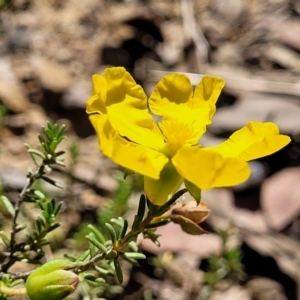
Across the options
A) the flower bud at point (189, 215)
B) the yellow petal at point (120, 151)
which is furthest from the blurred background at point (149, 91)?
the yellow petal at point (120, 151)

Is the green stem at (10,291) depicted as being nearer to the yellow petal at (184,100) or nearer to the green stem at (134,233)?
the green stem at (134,233)

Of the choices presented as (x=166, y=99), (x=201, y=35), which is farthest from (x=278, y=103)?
(x=166, y=99)

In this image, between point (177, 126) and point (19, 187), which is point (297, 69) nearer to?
point (19, 187)

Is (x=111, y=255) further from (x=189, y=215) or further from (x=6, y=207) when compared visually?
(x=6, y=207)

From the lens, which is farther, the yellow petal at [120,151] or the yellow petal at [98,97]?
the yellow petal at [98,97]

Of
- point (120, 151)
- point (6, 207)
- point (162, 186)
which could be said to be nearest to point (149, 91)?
point (6, 207)

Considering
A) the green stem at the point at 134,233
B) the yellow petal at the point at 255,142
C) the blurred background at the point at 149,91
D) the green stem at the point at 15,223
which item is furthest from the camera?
the blurred background at the point at 149,91
